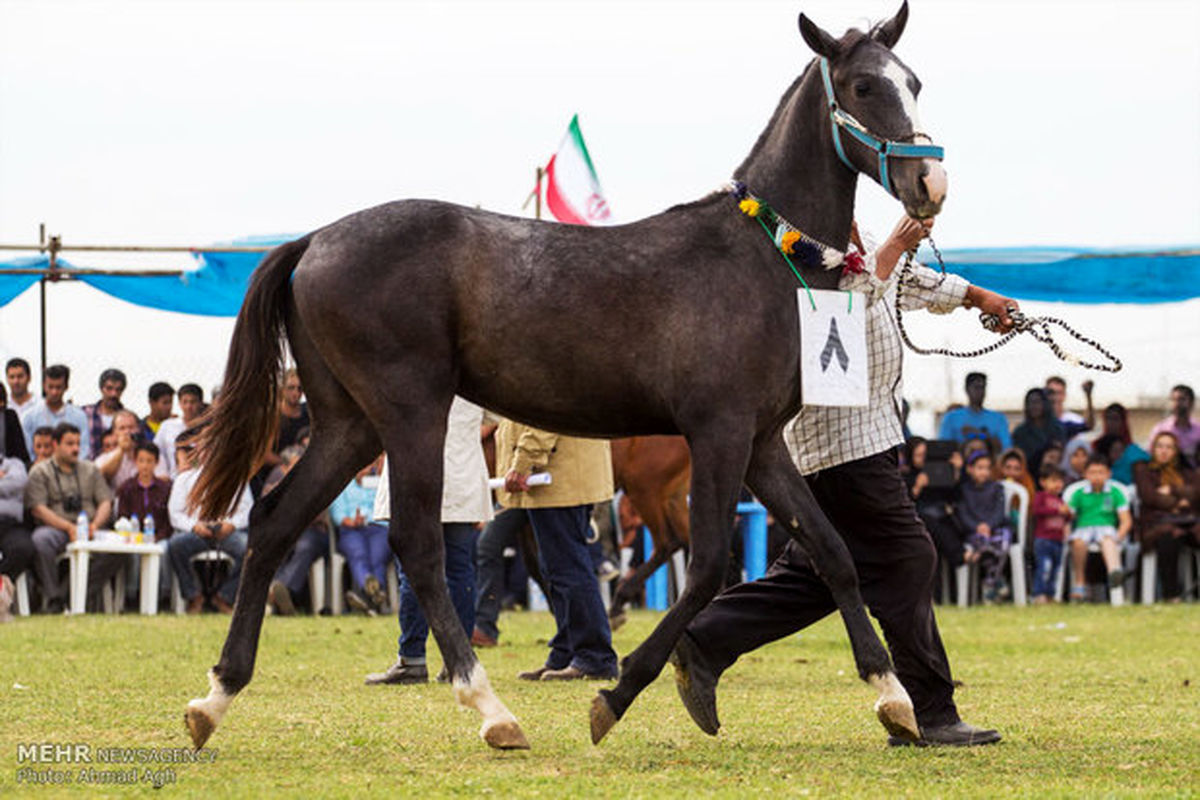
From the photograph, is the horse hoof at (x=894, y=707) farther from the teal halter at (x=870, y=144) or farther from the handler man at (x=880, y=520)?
the teal halter at (x=870, y=144)

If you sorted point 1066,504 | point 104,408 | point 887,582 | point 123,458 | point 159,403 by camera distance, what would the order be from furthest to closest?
point 1066,504, point 159,403, point 104,408, point 123,458, point 887,582

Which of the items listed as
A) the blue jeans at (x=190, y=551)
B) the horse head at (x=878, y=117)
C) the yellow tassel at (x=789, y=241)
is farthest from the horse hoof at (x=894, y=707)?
the blue jeans at (x=190, y=551)

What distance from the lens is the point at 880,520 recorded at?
23.5 ft

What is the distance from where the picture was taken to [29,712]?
7.80 meters

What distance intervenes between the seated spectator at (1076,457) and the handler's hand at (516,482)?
33.9 feet

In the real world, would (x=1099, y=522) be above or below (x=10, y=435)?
below

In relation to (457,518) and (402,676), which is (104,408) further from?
(402,676)

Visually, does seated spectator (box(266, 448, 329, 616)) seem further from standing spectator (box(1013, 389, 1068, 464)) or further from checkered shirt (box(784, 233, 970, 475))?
checkered shirt (box(784, 233, 970, 475))

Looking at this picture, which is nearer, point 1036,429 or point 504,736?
point 504,736

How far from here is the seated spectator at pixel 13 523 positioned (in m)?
16.2

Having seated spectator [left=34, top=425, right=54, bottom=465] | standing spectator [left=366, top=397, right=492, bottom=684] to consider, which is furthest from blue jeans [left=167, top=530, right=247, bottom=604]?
standing spectator [left=366, top=397, right=492, bottom=684]

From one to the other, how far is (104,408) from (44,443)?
1.02 meters

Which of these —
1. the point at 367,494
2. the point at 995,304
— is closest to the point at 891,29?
the point at 995,304

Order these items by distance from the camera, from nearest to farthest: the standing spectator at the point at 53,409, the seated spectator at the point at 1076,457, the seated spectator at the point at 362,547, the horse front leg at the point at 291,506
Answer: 1. the horse front leg at the point at 291,506
2. the seated spectator at the point at 362,547
3. the standing spectator at the point at 53,409
4. the seated spectator at the point at 1076,457
